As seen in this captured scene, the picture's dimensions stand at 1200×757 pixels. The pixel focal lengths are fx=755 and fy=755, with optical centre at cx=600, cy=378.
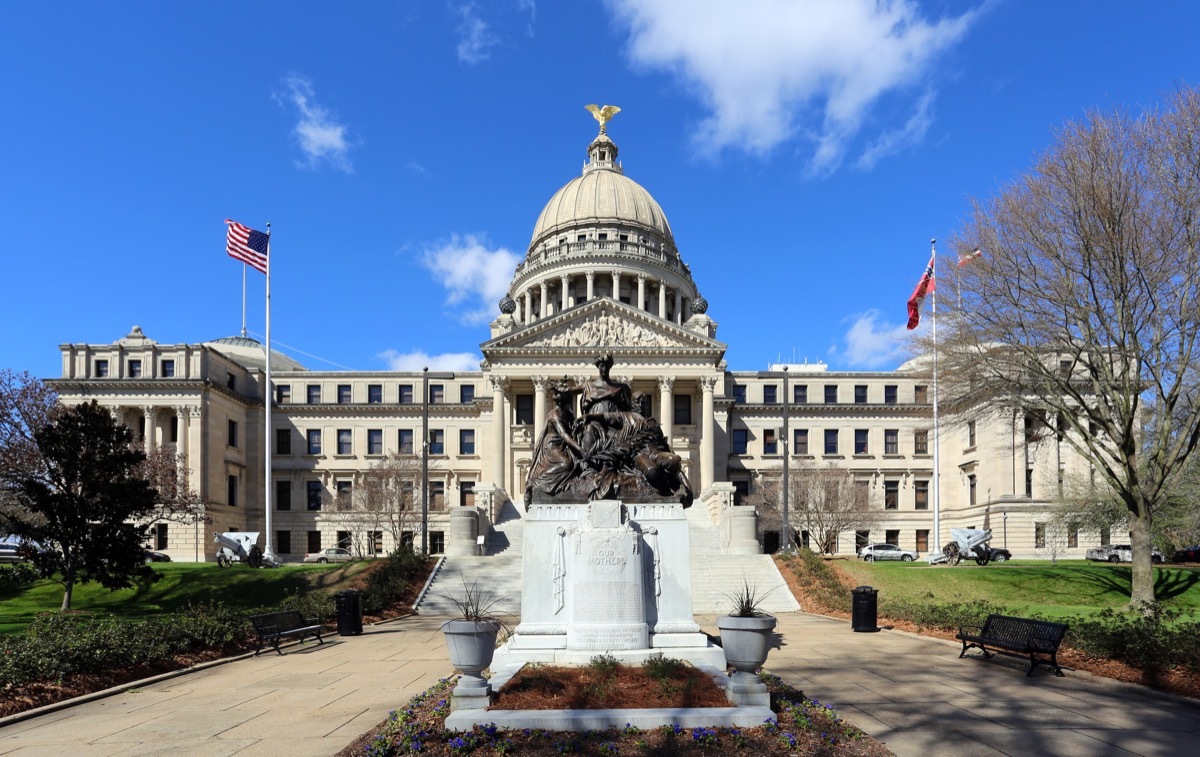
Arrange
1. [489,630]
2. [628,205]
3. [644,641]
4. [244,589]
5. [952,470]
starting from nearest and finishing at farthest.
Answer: [489,630] < [644,641] < [244,589] < [952,470] < [628,205]

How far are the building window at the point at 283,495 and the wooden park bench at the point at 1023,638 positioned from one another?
2709 inches

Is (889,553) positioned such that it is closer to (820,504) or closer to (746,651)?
(820,504)

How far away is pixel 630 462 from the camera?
1290 cm

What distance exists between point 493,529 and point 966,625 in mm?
28405

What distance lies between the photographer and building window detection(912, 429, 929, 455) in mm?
72812

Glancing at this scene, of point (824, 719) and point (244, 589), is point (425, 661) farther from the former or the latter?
point (244, 589)

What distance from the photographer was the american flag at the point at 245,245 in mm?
44406

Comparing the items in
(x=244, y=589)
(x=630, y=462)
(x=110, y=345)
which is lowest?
(x=244, y=589)

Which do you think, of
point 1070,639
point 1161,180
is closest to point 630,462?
point 1070,639

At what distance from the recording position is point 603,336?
61.2m

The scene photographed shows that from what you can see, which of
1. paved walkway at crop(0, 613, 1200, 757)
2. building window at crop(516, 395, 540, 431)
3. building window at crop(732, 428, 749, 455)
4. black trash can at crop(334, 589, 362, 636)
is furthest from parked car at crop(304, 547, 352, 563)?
paved walkway at crop(0, 613, 1200, 757)

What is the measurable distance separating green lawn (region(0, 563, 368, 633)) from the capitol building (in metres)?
14.9

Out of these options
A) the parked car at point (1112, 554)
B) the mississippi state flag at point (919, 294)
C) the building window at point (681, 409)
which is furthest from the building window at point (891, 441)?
the mississippi state flag at point (919, 294)

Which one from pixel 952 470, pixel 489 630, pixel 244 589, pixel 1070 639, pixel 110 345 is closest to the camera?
pixel 489 630
